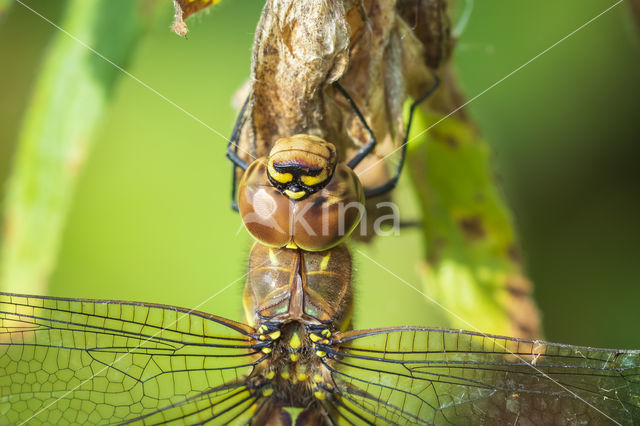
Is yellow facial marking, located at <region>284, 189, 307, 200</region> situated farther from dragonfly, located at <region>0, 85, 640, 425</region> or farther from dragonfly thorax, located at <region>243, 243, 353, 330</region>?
dragonfly thorax, located at <region>243, 243, 353, 330</region>

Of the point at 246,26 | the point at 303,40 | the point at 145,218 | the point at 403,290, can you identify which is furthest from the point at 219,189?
the point at 303,40

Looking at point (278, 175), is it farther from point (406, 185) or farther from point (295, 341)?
point (406, 185)

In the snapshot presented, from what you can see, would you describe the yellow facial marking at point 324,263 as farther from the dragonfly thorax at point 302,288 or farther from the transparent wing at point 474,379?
the transparent wing at point 474,379

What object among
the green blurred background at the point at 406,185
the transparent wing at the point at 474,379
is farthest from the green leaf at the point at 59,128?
the transparent wing at the point at 474,379

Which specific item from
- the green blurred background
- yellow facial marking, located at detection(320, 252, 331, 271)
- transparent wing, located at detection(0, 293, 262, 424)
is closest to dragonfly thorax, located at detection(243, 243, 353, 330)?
yellow facial marking, located at detection(320, 252, 331, 271)

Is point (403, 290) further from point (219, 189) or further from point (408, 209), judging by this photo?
point (219, 189)

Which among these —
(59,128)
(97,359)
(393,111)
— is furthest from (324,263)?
(59,128)
